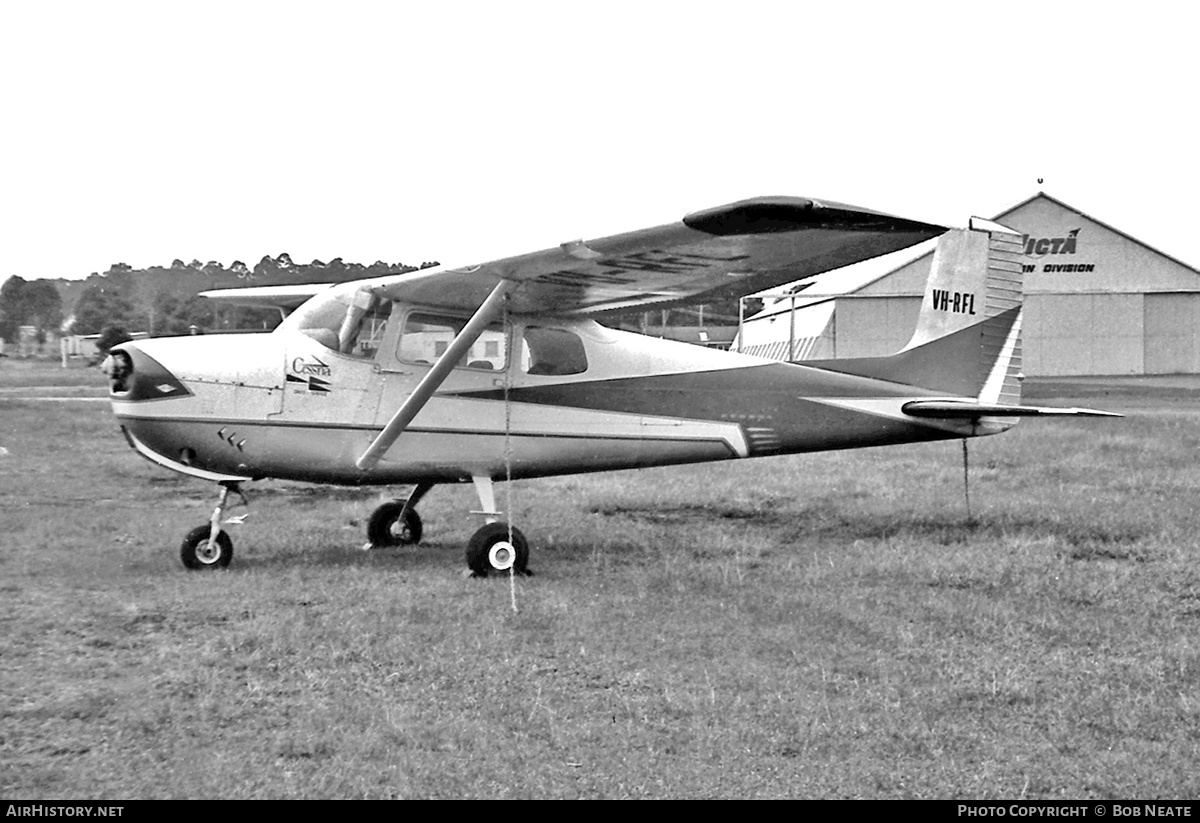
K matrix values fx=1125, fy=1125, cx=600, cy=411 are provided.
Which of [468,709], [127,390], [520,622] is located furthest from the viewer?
[127,390]

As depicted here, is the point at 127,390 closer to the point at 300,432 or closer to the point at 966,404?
the point at 300,432

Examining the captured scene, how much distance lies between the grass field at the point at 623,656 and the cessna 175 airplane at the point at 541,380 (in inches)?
31.1

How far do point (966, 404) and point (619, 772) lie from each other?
279 inches

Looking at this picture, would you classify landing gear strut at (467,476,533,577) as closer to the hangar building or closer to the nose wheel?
the nose wheel

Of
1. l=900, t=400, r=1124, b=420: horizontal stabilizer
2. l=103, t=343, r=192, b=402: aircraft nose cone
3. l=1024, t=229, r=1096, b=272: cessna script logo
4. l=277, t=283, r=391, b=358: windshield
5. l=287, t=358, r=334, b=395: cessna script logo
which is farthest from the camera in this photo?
l=1024, t=229, r=1096, b=272: cessna script logo

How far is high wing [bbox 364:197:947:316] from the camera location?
612 centimetres

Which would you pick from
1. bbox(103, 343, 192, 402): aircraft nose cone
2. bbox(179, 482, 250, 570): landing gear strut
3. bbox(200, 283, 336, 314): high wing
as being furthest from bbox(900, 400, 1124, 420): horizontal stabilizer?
bbox(103, 343, 192, 402): aircraft nose cone

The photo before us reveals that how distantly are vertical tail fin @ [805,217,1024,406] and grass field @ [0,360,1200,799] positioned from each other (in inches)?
51.5

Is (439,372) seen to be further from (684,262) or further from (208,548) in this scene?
(208,548)

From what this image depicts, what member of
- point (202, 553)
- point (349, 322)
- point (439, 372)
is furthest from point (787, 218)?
point (202, 553)

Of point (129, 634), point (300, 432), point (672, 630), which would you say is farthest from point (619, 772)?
point (300, 432)

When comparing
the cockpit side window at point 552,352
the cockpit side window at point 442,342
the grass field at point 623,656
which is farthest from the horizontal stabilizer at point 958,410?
the cockpit side window at point 442,342

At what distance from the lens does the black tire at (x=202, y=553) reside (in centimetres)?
824

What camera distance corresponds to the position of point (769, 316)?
142 feet
